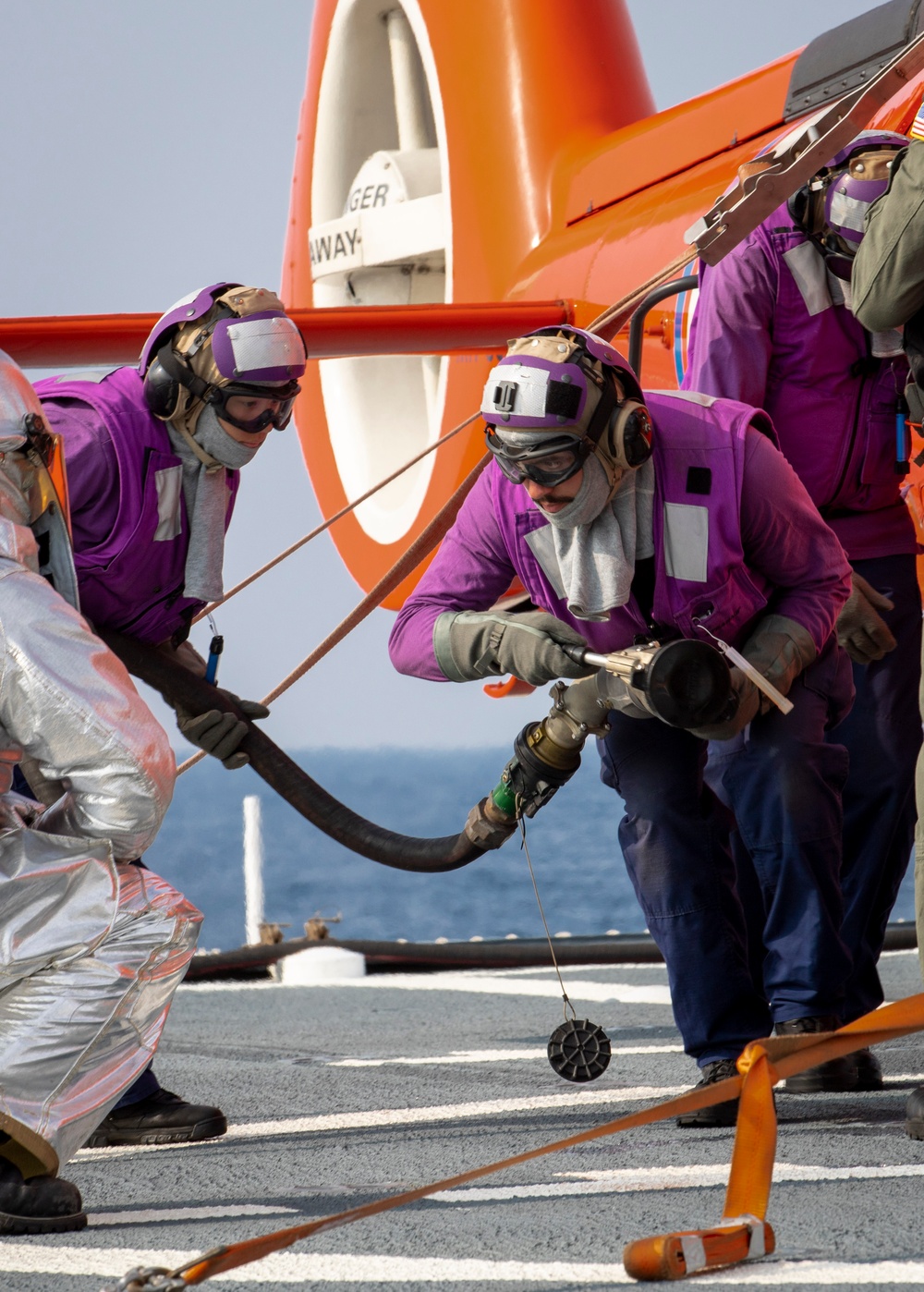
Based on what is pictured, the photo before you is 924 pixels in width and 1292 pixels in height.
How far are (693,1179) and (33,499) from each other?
1.38 meters

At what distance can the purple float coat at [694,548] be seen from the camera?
3080 millimetres

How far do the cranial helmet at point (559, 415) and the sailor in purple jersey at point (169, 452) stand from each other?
53cm

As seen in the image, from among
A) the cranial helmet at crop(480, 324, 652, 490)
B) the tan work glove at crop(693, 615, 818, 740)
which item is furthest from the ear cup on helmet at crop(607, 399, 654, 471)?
the tan work glove at crop(693, 615, 818, 740)

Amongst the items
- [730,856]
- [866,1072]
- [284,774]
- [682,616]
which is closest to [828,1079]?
[866,1072]

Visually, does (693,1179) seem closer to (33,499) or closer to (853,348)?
(33,499)

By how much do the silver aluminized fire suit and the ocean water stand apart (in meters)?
35.5

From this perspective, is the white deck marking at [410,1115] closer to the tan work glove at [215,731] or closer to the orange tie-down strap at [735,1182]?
the tan work glove at [215,731]

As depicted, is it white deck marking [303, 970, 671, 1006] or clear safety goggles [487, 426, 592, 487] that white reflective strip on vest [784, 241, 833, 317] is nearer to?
clear safety goggles [487, 426, 592, 487]

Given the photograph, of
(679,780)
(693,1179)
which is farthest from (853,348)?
(693,1179)

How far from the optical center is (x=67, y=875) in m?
2.45

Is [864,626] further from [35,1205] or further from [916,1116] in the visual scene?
[35,1205]

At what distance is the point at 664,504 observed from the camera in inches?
121

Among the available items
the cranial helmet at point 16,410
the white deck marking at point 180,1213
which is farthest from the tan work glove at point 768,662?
the cranial helmet at point 16,410

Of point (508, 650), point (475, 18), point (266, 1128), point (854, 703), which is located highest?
point (475, 18)
